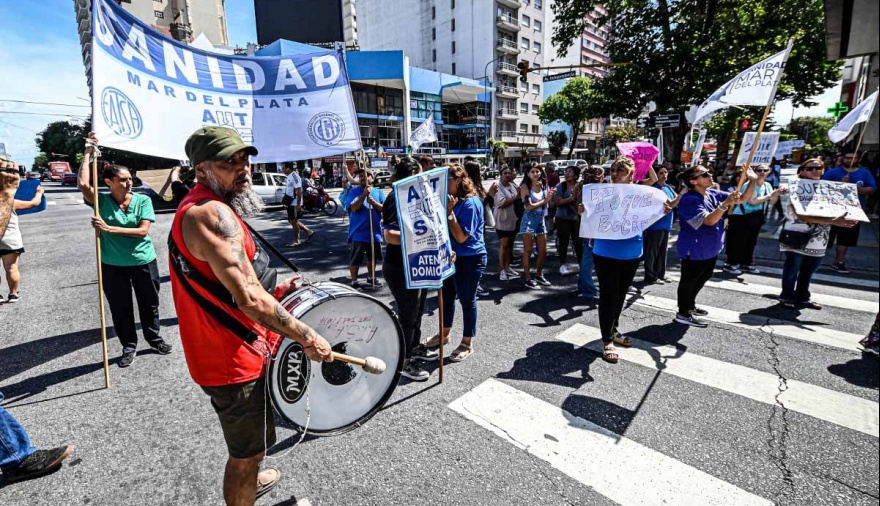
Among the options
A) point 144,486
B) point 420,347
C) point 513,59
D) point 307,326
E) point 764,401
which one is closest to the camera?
point 307,326

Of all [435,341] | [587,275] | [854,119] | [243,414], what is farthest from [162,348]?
[854,119]

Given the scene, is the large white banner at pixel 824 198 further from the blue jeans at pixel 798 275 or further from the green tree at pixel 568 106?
the green tree at pixel 568 106

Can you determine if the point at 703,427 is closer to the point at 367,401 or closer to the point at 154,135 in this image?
the point at 367,401

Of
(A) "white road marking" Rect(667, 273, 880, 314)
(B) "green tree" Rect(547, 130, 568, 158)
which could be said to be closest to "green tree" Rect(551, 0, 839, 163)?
(A) "white road marking" Rect(667, 273, 880, 314)

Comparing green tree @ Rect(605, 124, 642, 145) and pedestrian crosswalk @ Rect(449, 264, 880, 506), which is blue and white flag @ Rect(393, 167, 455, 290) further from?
green tree @ Rect(605, 124, 642, 145)

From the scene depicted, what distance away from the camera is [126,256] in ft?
13.2

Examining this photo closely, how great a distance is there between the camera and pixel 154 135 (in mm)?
3744

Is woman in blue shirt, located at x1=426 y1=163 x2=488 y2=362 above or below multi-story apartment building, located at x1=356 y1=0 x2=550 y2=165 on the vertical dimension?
below

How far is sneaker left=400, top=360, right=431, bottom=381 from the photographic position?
12.3ft

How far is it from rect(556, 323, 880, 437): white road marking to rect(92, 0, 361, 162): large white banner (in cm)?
380

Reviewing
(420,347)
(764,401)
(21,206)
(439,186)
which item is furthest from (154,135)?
(764,401)

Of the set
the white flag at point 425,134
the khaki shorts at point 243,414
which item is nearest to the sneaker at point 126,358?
the khaki shorts at point 243,414

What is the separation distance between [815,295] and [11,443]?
8.78 meters

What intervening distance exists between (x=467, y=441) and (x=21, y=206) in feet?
17.5
